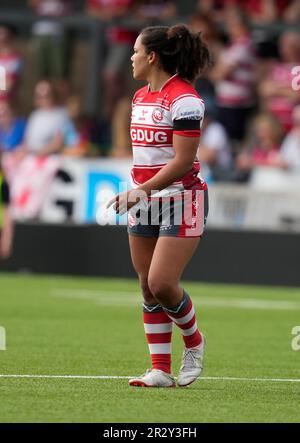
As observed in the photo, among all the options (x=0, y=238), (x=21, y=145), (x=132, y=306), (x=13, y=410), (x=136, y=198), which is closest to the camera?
(x=13, y=410)

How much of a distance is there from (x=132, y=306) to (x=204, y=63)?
7.04m

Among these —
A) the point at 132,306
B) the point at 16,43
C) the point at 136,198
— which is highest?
the point at 16,43

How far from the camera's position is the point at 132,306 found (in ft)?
49.6

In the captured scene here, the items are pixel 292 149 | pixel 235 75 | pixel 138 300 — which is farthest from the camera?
pixel 235 75

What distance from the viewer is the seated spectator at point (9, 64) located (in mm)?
20531

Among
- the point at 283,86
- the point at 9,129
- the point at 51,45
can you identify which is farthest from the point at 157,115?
the point at 51,45

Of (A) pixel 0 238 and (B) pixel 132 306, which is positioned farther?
(A) pixel 0 238

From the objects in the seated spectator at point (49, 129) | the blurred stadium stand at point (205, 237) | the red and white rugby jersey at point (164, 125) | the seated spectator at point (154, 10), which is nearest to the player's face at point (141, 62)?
the red and white rugby jersey at point (164, 125)

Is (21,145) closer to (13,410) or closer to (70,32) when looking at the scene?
(70,32)

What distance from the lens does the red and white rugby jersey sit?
26.8 feet

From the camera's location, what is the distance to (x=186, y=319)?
841 centimetres

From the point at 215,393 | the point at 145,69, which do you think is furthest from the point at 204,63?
the point at 215,393

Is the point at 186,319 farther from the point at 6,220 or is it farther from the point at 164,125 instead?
the point at 6,220

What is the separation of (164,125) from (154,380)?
63.4 inches
